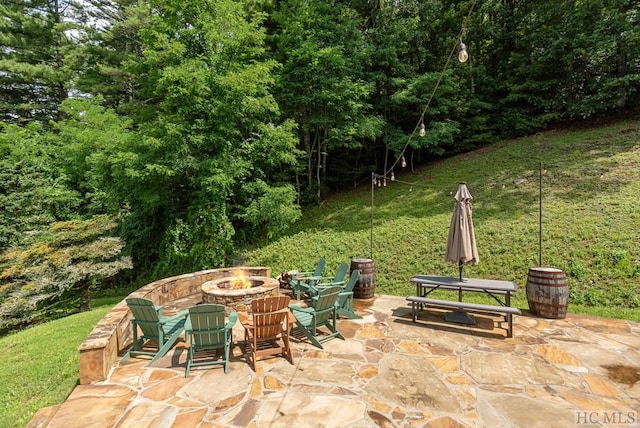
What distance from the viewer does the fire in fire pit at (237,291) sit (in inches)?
235

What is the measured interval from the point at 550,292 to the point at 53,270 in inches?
486

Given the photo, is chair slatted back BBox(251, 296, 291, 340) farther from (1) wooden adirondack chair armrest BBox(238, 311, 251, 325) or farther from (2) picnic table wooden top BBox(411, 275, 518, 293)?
(2) picnic table wooden top BBox(411, 275, 518, 293)

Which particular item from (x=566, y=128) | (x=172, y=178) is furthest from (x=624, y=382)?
(x=566, y=128)

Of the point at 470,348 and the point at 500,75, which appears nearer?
the point at 470,348

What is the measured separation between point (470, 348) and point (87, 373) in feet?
16.5

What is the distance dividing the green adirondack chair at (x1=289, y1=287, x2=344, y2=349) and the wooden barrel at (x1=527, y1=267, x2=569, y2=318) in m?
3.78

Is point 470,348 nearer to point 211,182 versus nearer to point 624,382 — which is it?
point 624,382

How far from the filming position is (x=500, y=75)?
650 inches

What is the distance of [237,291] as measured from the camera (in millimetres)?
6184

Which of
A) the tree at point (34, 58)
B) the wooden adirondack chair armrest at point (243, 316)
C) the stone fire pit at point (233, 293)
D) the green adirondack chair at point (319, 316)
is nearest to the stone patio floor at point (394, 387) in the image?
the green adirondack chair at point (319, 316)

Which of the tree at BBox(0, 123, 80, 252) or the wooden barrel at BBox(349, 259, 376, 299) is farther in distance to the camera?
the tree at BBox(0, 123, 80, 252)

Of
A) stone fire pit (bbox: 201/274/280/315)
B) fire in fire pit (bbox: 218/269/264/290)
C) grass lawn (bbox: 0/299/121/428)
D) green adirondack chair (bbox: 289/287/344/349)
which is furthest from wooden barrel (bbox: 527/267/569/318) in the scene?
grass lawn (bbox: 0/299/121/428)

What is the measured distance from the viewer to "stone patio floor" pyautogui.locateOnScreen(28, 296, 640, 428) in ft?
9.07

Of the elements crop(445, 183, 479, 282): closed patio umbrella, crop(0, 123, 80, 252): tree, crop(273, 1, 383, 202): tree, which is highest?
crop(273, 1, 383, 202): tree
